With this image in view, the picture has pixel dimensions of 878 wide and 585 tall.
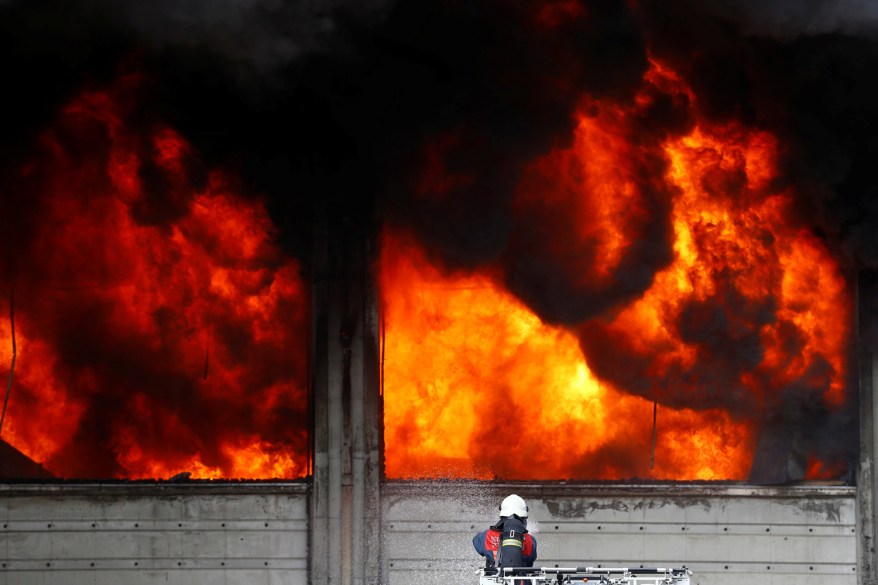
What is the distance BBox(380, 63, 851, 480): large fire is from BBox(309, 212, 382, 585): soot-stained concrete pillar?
0.81 feet

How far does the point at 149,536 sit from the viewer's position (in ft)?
41.2

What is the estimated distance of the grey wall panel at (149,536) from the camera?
1250cm

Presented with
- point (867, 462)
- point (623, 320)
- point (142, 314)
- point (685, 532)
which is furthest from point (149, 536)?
point (867, 462)

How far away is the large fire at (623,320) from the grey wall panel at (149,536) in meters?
1.50

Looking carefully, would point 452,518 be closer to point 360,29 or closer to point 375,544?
point 375,544

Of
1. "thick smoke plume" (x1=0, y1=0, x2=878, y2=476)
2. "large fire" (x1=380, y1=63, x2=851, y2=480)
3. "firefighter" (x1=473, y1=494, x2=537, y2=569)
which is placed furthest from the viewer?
"large fire" (x1=380, y1=63, x2=851, y2=480)

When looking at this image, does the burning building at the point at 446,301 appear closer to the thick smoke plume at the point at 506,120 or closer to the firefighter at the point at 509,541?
the thick smoke plume at the point at 506,120

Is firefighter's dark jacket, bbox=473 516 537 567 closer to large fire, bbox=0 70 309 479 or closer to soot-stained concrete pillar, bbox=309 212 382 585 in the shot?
soot-stained concrete pillar, bbox=309 212 382 585

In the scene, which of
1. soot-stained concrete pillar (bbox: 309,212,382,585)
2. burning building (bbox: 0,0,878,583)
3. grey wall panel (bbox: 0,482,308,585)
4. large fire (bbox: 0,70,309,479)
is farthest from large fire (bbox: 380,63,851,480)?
grey wall panel (bbox: 0,482,308,585)

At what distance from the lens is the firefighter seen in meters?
8.63

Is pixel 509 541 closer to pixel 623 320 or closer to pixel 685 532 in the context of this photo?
pixel 685 532

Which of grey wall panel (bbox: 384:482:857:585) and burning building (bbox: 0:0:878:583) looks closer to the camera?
burning building (bbox: 0:0:878:583)

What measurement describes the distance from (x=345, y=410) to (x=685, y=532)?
3.84m

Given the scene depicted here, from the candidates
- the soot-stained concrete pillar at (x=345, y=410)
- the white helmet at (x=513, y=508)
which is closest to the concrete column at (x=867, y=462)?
the soot-stained concrete pillar at (x=345, y=410)
